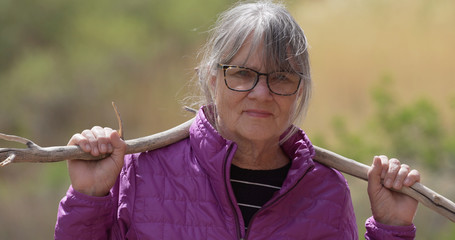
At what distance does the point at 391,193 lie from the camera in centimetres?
161

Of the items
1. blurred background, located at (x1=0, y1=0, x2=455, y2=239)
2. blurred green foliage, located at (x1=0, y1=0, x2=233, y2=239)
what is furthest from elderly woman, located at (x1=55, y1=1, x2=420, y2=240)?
blurred green foliage, located at (x1=0, y1=0, x2=233, y2=239)

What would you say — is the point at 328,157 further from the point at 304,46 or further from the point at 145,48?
the point at 145,48

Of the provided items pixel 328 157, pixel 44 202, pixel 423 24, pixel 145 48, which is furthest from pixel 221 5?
pixel 328 157

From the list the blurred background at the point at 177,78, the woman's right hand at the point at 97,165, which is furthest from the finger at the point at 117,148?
the blurred background at the point at 177,78

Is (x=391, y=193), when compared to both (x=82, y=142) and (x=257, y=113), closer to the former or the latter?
(x=257, y=113)

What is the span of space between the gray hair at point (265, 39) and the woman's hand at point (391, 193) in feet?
0.77

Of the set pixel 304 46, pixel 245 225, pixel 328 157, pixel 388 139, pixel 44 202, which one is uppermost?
pixel 304 46

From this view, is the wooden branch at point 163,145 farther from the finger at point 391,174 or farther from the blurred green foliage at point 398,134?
the blurred green foliage at point 398,134

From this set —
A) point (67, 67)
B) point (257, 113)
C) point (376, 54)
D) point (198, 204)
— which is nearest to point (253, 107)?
point (257, 113)

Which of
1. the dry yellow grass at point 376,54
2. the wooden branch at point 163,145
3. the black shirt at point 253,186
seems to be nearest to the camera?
the wooden branch at point 163,145

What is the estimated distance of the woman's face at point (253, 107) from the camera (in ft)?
4.81

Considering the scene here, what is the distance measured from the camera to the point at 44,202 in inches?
186

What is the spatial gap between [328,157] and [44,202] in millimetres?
3458

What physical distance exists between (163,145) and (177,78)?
2954mm
